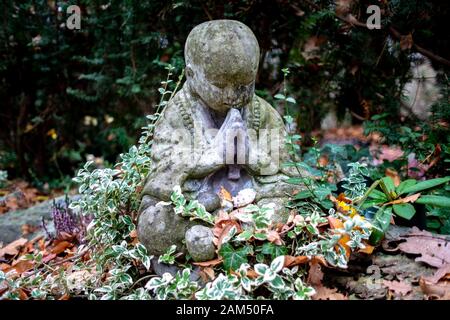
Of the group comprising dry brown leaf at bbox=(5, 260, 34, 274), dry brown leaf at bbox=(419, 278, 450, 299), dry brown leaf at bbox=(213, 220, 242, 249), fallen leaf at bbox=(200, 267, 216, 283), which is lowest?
dry brown leaf at bbox=(5, 260, 34, 274)

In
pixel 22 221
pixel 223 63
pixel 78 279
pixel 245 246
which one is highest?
pixel 223 63

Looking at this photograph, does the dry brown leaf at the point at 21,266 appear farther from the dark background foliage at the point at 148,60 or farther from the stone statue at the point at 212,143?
the dark background foliage at the point at 148,60

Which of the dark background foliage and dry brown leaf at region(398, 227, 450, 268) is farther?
the dark background foliage

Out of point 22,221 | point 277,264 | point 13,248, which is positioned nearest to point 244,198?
point 277,264

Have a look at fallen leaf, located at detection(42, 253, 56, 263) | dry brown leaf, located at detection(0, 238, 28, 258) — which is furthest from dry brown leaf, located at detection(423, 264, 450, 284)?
dry brown leaf, located at detection(0, 238, 28, 258)

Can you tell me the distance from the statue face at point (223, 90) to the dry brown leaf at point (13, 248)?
6.62ft

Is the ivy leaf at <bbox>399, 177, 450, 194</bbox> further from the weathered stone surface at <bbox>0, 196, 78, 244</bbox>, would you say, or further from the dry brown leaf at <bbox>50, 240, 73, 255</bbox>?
the weathered stone surface at <bbox>0, 196, 78, 244</bbox>

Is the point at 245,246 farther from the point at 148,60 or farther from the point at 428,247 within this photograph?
the point at 148,60

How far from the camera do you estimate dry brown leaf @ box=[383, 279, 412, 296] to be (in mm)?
2459

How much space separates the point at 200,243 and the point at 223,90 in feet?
2.54

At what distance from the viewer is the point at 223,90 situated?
2570 millimetres

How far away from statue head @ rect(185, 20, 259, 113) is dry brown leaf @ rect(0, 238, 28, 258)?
2.02m

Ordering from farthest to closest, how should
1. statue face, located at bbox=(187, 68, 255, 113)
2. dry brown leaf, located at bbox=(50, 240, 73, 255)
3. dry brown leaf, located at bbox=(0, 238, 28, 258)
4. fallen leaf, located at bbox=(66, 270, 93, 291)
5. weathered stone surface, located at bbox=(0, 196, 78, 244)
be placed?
weathered stone surface, located at bbox=(0, 196, 78, 244), dry brown leaf, located at bbox=(0, 238, 28, 258), dry brown leaf, located at bbox=(50, 240, 73, 255), fallen leaf, located at bbox=(66, 270, 93, 291), statue face, located at bbox=(187, 68, 255, 113)

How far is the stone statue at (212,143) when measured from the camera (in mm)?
2520
